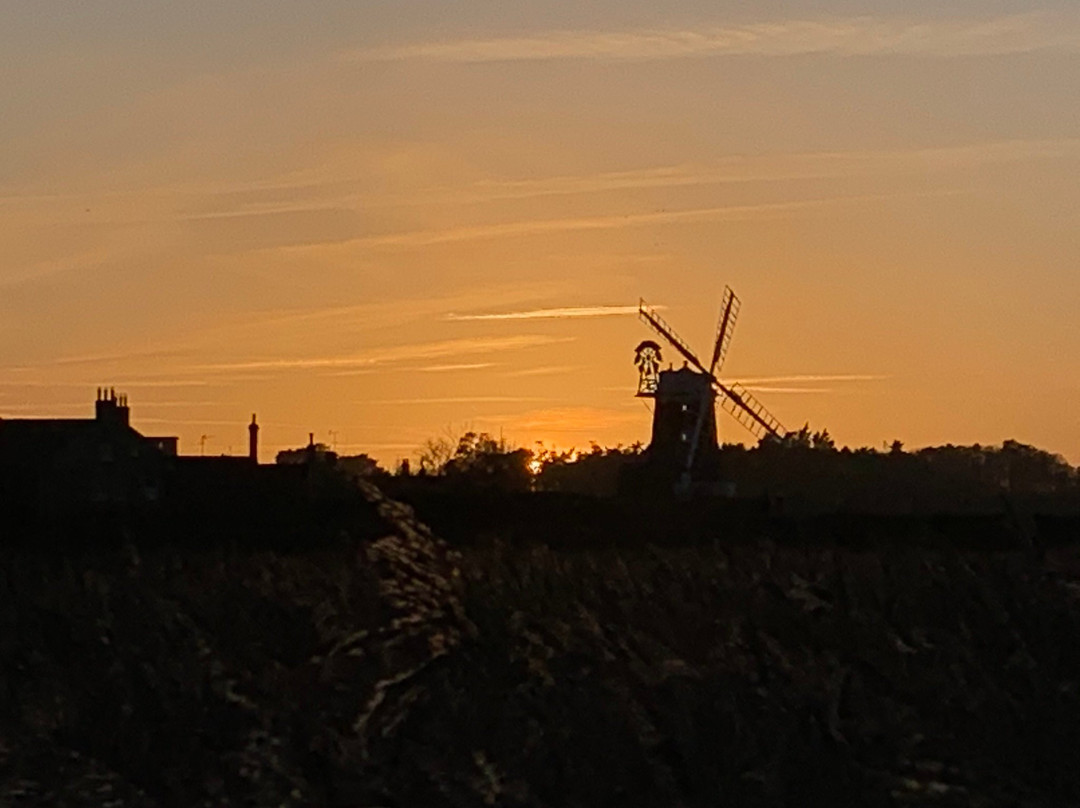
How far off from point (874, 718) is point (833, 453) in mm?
87094

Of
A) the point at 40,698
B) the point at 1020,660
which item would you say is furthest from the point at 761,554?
the point at 40,698

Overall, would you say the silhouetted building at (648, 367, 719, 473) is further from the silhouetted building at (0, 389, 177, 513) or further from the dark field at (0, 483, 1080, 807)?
the dark field at (0, 483, 1080, 807)

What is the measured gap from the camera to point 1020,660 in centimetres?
694

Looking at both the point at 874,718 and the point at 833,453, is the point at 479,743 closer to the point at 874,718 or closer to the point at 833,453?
the point at 874,718

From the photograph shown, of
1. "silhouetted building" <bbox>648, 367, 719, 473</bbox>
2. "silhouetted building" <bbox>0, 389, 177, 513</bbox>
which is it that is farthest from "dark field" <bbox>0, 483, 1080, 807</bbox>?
"silhouetted building" <bbox>648, 367, 719, 473</bbox>

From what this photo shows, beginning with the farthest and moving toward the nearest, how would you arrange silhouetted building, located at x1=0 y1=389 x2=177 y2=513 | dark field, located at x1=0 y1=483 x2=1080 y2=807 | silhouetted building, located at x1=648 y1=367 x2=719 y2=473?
→ silhouetted building, located at x1=648 y1=367 x2=719 y2=473
silhouetted building, located at x1=0 y1=389 x2=177 y2=513
dark field, located at x1=0 y1=483 x2=1080 y2=807

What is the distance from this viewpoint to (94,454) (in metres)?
65.8

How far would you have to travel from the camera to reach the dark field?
268 inches

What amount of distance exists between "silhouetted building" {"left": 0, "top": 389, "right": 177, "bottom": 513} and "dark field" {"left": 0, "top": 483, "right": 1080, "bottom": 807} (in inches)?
1953

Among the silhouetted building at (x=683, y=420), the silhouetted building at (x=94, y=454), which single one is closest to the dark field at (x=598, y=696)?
the silhouetted building at (x=94, y=454)

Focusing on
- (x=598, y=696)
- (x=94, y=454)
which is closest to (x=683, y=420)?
(x=94, y=454)

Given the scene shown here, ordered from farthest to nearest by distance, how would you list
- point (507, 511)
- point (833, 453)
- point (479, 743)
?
point (833, 453), point (507, 511), point (479, 743)

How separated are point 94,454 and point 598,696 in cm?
5972

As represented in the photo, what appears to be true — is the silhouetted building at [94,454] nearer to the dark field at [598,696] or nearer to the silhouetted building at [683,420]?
the silhouetted building at [683,420]
